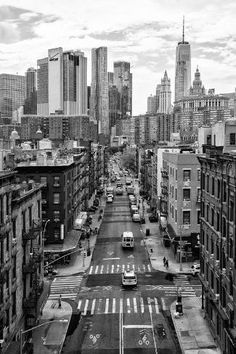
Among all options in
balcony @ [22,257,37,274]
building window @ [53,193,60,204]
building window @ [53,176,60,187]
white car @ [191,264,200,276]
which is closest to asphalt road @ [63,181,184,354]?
white car @ [191,264,200,276]

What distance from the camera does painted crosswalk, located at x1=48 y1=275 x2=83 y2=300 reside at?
60.4 metres

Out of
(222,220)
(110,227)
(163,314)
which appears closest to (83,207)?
(110,227)

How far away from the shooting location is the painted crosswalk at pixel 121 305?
2159 inches

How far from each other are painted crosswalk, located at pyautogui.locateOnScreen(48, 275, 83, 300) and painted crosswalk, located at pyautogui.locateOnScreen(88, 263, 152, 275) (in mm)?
3539

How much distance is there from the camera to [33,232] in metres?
48.0

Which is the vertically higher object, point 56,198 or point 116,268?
point 56,198

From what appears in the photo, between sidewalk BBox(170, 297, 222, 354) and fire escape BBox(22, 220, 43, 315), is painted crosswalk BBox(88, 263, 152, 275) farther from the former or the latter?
fire escape BBox(22, 220, 43, 315)

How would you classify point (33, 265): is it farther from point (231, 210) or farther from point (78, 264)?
point (78, 264)

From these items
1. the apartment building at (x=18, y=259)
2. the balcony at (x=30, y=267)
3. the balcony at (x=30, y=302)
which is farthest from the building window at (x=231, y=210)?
the balcony at (x=30, y=302)

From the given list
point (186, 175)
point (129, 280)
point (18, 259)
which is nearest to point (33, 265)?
point (18, 259)

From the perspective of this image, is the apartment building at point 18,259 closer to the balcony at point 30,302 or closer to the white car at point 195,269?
the balcony at point 30,302

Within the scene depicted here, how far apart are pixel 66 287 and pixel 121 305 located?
994 cm

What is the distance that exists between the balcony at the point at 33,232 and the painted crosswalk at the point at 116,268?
21.2 metres

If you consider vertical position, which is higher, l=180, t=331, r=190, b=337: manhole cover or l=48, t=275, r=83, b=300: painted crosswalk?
l=180, t=331, r=190, b=337: manhole cover
